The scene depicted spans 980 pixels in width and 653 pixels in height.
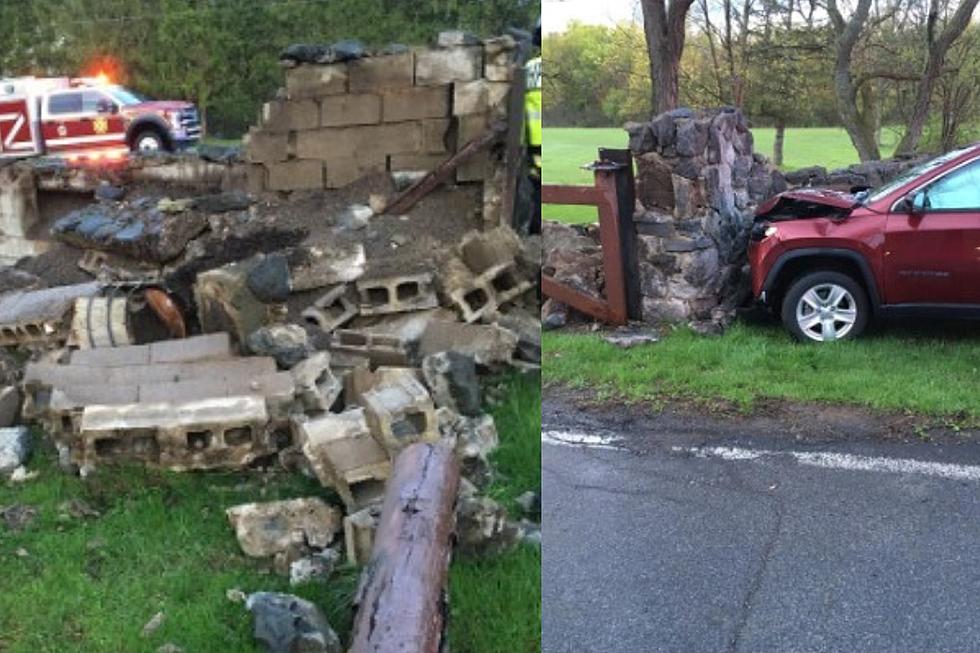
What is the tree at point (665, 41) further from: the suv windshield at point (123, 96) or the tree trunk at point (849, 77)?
the suv windshield at point (123, 96)

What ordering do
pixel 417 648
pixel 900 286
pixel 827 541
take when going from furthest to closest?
pixel 900 286
pixel 827 541
pixel 417 648

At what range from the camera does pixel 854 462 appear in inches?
149

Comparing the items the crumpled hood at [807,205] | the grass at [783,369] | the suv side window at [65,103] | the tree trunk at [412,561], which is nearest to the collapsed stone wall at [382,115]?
the suv side window at [65,103]

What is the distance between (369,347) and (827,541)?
7.56 feet

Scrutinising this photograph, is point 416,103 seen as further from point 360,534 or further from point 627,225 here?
point 360,534

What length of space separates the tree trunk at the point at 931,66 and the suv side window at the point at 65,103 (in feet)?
25.2

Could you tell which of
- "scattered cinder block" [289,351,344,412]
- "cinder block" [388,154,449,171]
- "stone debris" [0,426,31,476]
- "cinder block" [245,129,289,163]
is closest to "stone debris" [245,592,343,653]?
"scattered cinder block" [289,351,344,412]

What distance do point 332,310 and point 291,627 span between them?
320cm

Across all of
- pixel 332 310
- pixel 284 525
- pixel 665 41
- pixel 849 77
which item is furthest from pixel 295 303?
pixel 849 77

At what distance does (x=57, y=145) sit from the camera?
7.93 m

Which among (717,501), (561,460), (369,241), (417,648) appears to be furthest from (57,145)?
(417,648)

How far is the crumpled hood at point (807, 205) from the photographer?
5.64m

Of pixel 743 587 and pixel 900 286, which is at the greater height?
pixel 900 286

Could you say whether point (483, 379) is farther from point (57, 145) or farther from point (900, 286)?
point (57, 145)
